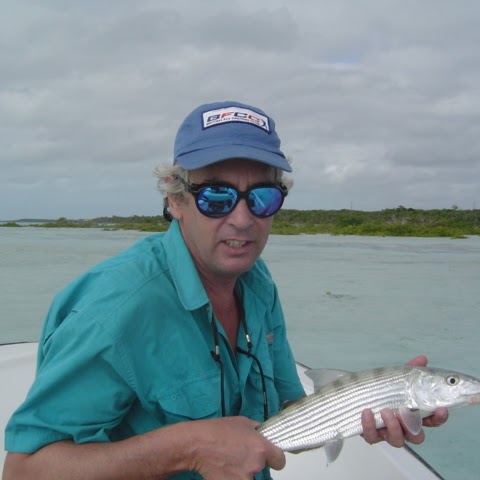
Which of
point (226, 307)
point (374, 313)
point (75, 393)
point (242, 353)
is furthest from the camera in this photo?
point (374, 313)

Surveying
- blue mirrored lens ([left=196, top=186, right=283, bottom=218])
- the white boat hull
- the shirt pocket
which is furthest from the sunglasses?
the white boat hull

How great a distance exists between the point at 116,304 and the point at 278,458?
79 centimetres

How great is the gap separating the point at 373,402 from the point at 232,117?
1274 mm

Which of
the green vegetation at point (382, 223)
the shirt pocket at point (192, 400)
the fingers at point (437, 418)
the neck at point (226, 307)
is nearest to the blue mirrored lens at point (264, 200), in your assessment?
the neck at point (226, 307)

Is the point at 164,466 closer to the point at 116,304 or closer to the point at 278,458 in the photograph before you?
the point at 278,458

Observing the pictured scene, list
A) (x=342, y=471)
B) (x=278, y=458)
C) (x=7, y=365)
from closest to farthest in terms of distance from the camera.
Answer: (x=278, y=458) < (x=342, y=471) < (x=7, y=365)


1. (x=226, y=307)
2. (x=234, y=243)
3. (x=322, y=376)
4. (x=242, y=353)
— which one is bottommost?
(x=322, y=376)

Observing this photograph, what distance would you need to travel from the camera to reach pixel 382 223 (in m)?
44.6

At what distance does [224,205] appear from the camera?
2.29 m

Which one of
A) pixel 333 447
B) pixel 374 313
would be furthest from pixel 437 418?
pixel 374 313

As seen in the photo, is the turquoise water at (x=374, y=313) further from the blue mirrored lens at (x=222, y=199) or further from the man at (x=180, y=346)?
the blue mirrored lens at (x=222, y=199)

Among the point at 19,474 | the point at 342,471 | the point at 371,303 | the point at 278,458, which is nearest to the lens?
the point at 19,474

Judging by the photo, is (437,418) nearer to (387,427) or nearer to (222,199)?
(387,427)

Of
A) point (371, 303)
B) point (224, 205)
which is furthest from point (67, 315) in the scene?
point (371, 303)
